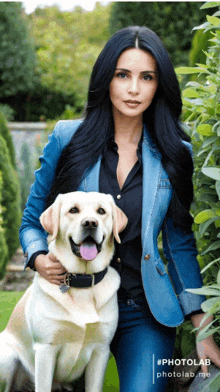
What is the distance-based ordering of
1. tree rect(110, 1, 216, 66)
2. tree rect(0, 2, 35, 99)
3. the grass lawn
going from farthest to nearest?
tree rect(110, 1, 216, 66) → tree rect(0, 2, 35, 99) → the grass lawn

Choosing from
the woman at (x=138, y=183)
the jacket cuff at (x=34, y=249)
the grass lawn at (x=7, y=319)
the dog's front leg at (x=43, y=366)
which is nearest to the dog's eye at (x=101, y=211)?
the woman at (x=138, y=183)

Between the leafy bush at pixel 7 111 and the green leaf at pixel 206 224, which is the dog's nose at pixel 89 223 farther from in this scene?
the leafy bush at pixel 7 111

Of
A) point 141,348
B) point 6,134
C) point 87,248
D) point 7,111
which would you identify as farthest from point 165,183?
point 7,111

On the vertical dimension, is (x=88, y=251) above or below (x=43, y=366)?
above

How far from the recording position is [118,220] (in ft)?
7.58

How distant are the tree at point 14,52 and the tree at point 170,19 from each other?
2.07 metres

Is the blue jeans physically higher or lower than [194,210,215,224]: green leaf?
lower

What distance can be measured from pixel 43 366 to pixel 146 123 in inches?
51.2

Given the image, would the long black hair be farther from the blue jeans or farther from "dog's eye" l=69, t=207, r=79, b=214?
the blue jeans

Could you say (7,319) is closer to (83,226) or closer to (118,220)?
(118,220)

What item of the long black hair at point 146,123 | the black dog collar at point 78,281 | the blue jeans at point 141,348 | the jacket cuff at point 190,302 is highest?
the long black hair at point 146,123

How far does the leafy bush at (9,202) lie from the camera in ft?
20.7

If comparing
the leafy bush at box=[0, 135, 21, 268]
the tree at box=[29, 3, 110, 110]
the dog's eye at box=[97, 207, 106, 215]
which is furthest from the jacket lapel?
the tree at box=[29, 3, 110, 110]

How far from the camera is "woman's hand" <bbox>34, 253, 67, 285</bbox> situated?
2.32 metres
